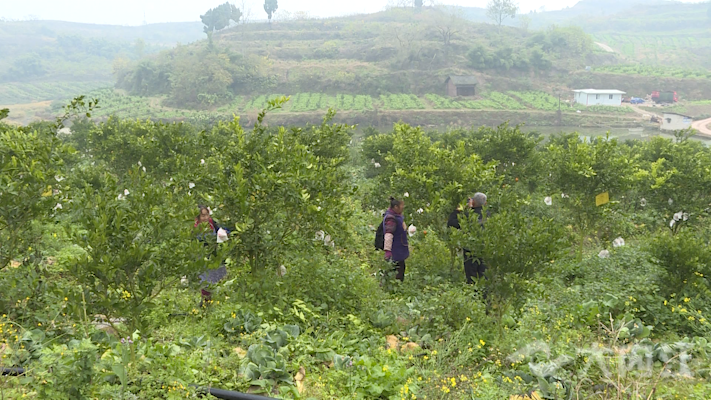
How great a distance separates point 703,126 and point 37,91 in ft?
307

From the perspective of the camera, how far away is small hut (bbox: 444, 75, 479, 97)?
60.6 metres

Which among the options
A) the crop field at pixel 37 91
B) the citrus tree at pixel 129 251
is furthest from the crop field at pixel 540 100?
the crop field at pixel 37 91

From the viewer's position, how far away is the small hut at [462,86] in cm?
6062

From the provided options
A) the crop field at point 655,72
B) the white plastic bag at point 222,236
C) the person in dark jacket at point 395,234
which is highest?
the crop field at point 655,72

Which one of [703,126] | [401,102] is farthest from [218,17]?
[703,126]

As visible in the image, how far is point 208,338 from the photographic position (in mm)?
4754

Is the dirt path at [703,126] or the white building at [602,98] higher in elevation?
the white building at [602,98]

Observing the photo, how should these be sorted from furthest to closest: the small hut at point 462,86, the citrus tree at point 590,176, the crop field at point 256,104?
the small hut at point 462,86
the crop field at point 256,104
the citrus tree at point 590,176

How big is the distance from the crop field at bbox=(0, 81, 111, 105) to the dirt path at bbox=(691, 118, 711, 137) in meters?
83.3

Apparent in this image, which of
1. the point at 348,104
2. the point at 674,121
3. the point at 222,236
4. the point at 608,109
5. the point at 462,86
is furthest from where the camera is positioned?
the point at 462,86

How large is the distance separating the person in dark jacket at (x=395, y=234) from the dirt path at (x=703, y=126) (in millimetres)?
41335

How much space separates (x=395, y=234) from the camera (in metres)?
6.89

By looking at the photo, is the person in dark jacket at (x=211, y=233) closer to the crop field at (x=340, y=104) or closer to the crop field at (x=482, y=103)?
the crop field at (x=340, y=104)

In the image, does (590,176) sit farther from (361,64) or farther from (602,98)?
(361,64)
